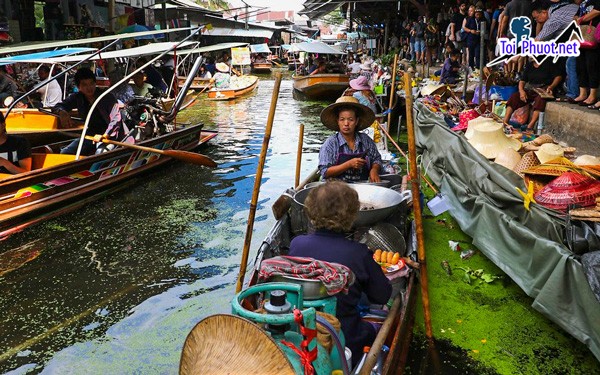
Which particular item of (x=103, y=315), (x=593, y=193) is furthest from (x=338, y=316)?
(x=103, y=315)

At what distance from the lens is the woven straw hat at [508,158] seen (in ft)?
18.4

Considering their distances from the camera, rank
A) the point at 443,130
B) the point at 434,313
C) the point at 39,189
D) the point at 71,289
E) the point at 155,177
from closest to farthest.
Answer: the point at 434,313
the point at 71,289
the point at 39,189
the point at 443,130
the point at 155,177

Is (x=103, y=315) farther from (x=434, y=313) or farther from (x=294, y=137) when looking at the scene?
(x=294, y=137)

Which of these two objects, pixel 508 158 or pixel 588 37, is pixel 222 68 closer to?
pixel 588 37

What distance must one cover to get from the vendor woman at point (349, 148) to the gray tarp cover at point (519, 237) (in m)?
1.10

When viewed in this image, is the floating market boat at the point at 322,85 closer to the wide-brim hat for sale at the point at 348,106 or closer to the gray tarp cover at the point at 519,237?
the gray tarp cover at the point at 519,237

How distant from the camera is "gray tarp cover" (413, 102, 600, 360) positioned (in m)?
3.40

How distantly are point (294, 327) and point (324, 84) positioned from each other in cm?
1714

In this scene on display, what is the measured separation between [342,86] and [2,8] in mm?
10698

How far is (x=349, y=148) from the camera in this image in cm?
548

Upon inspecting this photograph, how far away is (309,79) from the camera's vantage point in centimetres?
1931

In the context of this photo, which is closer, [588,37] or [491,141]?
[491,141]

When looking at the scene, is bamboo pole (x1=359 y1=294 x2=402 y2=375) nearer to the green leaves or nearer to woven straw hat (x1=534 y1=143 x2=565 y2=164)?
the green leaves

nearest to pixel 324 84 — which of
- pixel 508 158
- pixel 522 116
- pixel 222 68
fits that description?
pixel 222 68
